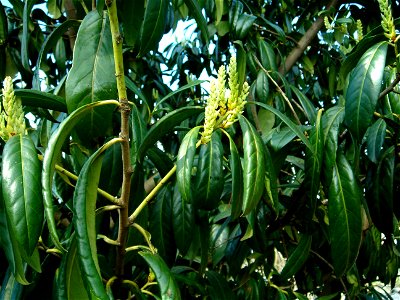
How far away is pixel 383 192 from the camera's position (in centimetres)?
104

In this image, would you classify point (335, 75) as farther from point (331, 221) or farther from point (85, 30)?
point (85, 30)

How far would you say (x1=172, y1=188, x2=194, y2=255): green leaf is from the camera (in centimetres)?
91

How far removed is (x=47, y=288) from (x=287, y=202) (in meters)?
0.59

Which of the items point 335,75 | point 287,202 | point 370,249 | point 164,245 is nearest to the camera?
point 164,245

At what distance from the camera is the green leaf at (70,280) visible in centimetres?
68

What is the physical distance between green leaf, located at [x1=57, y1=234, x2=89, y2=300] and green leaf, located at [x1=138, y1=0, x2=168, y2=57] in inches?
11.0

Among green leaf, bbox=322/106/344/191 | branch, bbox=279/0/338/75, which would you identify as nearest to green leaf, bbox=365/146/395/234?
green leaf, bbox=322/106/344/191

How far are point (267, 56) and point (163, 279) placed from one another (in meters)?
1.07

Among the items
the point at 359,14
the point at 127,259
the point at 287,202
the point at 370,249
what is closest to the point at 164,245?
the point at 127,259

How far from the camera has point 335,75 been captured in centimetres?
203

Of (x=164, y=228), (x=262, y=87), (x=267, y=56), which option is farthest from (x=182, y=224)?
(x=267, y=56)

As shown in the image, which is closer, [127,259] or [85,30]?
[85,30]

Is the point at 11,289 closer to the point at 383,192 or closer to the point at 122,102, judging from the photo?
the point at 122,102

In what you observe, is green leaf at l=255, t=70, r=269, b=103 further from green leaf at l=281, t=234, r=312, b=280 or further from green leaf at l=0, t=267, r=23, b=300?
green leaf at l=0, t=267, r=23, b=300
